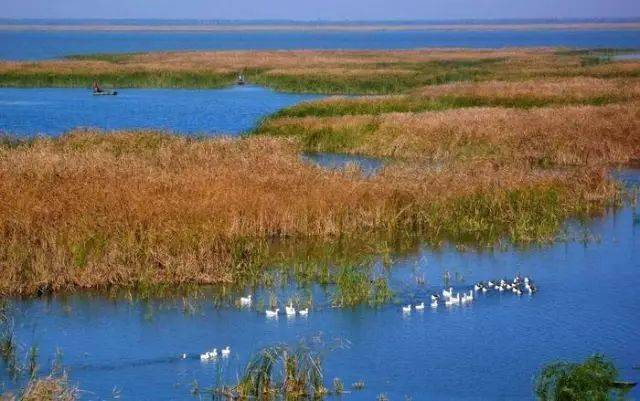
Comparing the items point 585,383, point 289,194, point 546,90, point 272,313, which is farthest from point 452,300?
point 546,90


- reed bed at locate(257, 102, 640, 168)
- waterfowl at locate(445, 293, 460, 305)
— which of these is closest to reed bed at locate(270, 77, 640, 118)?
reed bed at locate(257, 102, 640, 168)

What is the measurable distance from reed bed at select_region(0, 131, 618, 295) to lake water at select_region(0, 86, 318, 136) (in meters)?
12.0

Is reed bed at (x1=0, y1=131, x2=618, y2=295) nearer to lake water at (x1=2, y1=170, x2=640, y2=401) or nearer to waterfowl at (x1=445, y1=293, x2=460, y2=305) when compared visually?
lake water at (x1=2, y1=170, x2=640, y2=401)

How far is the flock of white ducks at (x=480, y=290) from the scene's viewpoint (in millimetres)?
15016

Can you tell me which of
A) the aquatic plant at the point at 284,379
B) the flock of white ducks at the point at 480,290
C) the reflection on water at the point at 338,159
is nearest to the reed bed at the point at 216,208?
the flock of white ducks at the point at 480,290

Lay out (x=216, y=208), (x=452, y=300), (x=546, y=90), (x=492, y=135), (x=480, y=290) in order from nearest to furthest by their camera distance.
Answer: (x=452, y=300)
(x=480, y=290)
(x=216, y=208)
(x=492, y=135)
(x=546, y=90)

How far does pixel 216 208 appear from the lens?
17.5m

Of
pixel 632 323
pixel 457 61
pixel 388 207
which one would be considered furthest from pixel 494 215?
pixel 457 61

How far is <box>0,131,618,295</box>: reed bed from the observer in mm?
15625

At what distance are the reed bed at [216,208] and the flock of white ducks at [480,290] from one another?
2.55ft

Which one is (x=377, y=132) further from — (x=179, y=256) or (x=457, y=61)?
(x=457, y=61)

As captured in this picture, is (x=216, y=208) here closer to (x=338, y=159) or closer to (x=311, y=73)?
(x=338, y=159)

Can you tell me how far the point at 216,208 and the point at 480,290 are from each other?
14.3 ft

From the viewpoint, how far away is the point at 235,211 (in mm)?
17578
